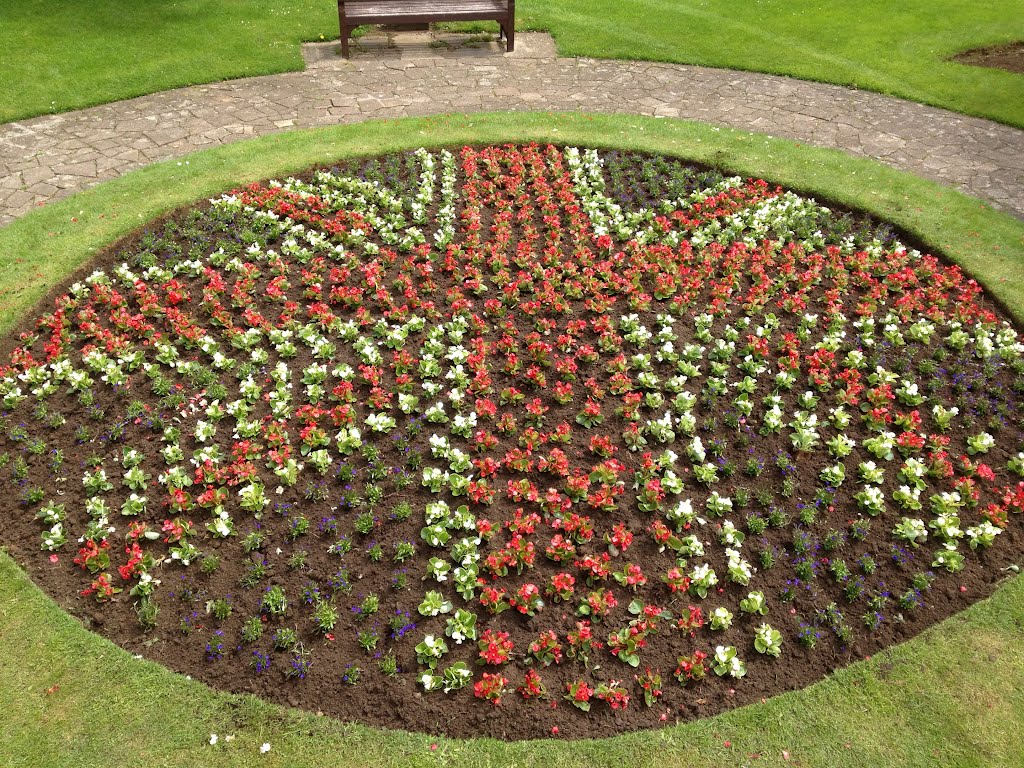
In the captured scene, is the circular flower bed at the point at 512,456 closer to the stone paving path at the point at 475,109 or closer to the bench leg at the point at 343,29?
the stone paving path at the point at 475,109

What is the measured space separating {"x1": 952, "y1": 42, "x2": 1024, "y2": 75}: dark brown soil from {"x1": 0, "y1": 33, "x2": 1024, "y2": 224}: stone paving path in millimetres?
3437

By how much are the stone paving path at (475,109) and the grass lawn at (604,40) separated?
0.54 meters

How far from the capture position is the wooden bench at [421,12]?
1413cm

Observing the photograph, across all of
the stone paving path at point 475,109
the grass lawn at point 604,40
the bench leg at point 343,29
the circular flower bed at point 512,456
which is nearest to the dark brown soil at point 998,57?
the grass lawn at point 604,40

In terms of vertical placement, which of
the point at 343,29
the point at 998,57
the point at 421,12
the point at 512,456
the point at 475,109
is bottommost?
the point at 512,456

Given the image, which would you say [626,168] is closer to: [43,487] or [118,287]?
[118,287]

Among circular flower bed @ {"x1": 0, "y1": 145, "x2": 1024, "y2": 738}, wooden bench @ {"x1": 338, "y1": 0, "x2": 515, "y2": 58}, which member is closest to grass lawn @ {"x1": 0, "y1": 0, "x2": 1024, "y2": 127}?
wooden bench @ {"x1": 338, "y1": 0, "x2": 515, "y2": 58}

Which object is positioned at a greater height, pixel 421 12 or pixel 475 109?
pixel 421 12

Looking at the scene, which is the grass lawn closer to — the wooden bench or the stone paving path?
the stone paving path

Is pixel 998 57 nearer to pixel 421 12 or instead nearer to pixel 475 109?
pixel 475 109

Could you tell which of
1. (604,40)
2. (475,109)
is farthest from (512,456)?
(604,40)

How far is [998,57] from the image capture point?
15320mm

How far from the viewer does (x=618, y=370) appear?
23.8 feet

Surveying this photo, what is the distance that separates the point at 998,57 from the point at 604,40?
8753 mm
